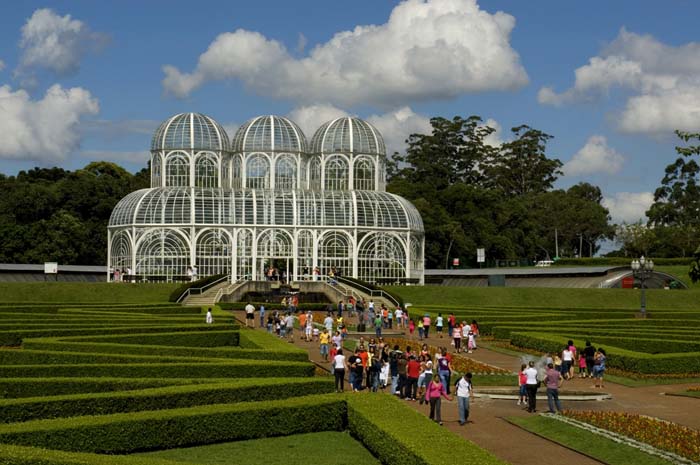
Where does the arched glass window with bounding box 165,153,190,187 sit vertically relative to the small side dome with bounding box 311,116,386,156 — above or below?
below

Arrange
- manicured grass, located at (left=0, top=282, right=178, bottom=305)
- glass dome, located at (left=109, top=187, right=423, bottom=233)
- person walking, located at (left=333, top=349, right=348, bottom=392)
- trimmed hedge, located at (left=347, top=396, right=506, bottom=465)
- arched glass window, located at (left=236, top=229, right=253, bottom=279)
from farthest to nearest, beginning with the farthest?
arched glass window, located at (left=236, top=229, right=253, bottom=279) → glass dome, located at (left=109, top=187, right=423, bottom=233) → manicured grass, located at (left=0, top=282, right=178, bottom=305) → person walking, located at (left=333, top=349, right=348, bottom=392) → trimmed hedge, located at (left=347, top=396, right=506, bottom=465)

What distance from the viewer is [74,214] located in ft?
313

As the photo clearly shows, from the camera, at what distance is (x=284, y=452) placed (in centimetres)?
2088

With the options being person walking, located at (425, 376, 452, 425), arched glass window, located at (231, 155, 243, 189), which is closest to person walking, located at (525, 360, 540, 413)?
person walking, located at (425, 376, 452, 425)

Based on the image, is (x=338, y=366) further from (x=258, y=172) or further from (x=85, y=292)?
(x=258, y=172)

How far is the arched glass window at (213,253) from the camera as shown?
72.0 meters

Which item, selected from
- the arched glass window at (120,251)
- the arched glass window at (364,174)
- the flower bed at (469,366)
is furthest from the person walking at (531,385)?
the arched glass window at (364,174)

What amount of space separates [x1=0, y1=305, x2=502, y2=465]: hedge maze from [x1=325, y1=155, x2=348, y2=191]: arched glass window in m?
45.2

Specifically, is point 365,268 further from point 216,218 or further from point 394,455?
point 394,455

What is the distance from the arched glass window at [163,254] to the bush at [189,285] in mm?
4655

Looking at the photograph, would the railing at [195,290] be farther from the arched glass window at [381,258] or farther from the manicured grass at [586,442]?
the manicured grass at [586,442]

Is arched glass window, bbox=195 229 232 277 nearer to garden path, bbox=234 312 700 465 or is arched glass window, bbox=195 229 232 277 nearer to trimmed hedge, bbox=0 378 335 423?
garden path, bbox=234 312 700 465

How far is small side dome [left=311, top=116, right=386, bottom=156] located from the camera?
79625mm

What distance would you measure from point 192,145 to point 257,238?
403 inches
